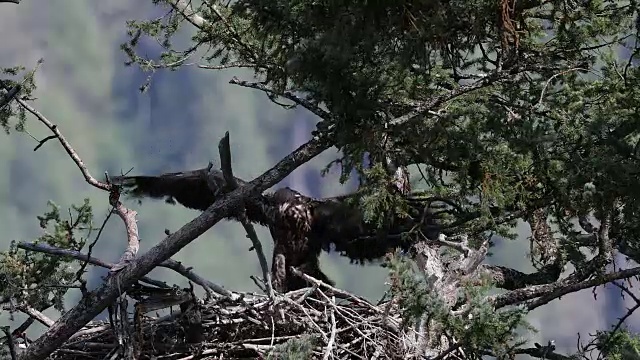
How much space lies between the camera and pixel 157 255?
18.2 feet

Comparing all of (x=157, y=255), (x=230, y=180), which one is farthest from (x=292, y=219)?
(x=157, y=255)

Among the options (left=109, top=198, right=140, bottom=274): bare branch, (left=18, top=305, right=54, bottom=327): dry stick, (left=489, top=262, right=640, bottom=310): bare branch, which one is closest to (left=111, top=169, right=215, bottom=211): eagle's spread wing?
(left=109, top=198, right=140, bottom=274): bare branch

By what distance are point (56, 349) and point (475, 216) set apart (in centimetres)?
363

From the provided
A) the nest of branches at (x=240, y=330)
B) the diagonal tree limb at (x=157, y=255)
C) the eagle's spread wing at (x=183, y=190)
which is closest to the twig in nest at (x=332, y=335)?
the nest of branches at (x=240, y=330)

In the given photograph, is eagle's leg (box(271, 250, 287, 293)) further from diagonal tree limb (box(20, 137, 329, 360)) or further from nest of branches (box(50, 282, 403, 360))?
diagonal tree limb (box(20, 137, 329, 360))

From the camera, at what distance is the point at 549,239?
676 centimetres

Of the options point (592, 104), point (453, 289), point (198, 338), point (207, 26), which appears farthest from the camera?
point (207, 26)

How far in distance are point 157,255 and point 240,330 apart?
2.78 feet

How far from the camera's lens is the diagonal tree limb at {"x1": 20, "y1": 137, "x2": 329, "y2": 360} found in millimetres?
5434

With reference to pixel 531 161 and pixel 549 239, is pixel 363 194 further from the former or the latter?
→ pixel 549 239

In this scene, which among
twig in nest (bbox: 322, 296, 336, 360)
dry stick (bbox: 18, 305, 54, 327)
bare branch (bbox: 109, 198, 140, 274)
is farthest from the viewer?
dry stick (bbox: 18, 305, 54, 327)

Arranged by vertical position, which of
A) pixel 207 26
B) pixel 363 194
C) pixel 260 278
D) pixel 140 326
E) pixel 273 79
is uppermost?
pixel 207 26

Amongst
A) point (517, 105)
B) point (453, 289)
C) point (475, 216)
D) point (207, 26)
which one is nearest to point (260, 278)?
point (453, 289)

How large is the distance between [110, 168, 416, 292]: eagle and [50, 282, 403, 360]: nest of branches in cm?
120
